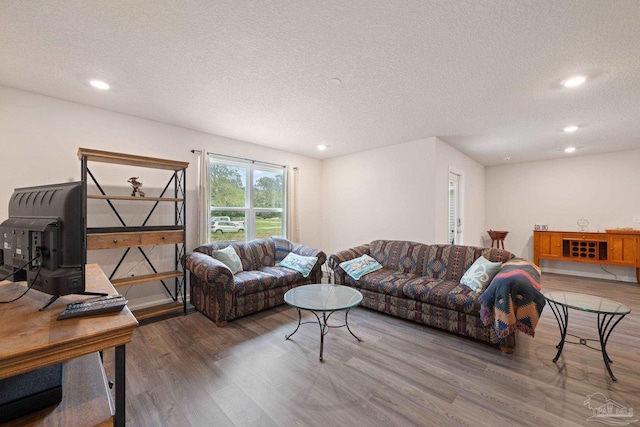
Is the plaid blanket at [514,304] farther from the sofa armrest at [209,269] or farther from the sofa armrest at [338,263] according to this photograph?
the sofa armrest at [209,269]

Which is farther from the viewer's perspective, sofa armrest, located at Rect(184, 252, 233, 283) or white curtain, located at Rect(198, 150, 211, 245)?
white curtain, located at Rect(198, 150, 211, 245)

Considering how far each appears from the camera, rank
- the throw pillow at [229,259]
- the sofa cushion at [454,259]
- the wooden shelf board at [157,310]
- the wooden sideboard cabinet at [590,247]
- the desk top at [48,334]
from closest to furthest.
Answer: the desk top at [48,334], the wooden shelf board at [157,310], the sofa cushion at [454,259], the throw pillow at [229,259], the wooden sideboard cabinet at [590,247]

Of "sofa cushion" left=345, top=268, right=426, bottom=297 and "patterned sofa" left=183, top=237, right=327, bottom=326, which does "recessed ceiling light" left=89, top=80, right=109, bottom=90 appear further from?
"sofa cushion" left=345, top=268, right=426, bottom=297

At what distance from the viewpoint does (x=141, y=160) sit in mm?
2885

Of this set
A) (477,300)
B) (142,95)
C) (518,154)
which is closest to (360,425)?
(477,300)

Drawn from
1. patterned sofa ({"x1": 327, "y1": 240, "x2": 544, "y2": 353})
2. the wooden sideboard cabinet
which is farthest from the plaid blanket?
the wooden sideboard cabinet

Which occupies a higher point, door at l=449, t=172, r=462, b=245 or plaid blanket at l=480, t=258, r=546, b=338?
door at l=449, t=172, r=462, b=245

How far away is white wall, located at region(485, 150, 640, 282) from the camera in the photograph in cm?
489

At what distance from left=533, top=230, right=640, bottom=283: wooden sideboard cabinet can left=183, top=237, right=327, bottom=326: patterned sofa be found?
4.83 m

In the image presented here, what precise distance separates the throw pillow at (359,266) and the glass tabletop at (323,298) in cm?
63

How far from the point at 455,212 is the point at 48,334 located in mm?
5522

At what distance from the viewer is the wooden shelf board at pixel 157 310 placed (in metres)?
3.02

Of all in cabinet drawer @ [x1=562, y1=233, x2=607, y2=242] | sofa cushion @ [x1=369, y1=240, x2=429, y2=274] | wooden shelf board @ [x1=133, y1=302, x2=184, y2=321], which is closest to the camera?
wooden shelf board @ [x1=133, y1=302, x2=184, y2=321]

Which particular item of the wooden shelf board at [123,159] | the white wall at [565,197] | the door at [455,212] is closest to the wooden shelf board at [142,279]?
the wooden shelf board at [123,159]
